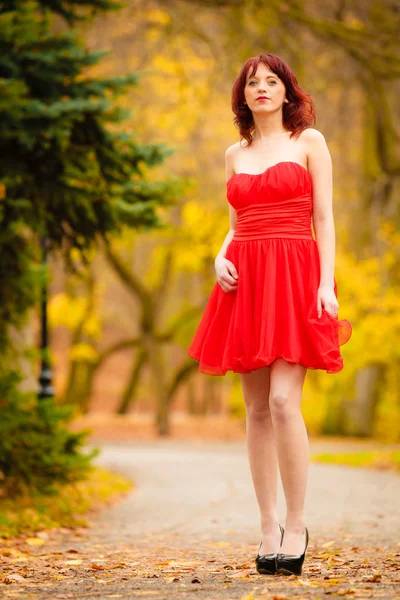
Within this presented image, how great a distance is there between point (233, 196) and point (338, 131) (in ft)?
51.5

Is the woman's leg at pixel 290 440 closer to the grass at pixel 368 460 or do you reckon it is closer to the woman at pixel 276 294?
the woman at pixel 276 294

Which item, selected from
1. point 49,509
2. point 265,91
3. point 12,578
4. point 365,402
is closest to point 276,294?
point 265,91

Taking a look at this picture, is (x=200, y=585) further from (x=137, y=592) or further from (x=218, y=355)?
(x=218, y=355)

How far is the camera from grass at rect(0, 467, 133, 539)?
6055mm

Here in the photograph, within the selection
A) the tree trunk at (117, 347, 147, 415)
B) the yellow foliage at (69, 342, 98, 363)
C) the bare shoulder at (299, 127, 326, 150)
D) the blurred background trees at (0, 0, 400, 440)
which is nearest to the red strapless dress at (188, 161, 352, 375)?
the bare shoulder at (299, 127, 326, 150)

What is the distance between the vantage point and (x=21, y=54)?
6375 millimetres

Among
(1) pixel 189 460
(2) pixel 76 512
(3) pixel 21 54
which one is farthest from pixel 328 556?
(1) pixel 189 460

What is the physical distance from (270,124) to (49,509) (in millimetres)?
4023

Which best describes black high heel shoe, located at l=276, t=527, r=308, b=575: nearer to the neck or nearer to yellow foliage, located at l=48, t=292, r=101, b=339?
the neck

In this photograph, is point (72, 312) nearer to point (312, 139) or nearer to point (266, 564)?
point (312, 139)

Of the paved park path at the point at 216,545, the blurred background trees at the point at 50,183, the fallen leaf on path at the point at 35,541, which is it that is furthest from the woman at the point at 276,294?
the blurred background trees at the point at 50,183

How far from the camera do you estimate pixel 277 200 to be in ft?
12.8

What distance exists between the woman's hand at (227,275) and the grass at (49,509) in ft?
8.22

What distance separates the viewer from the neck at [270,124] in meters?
4.09
